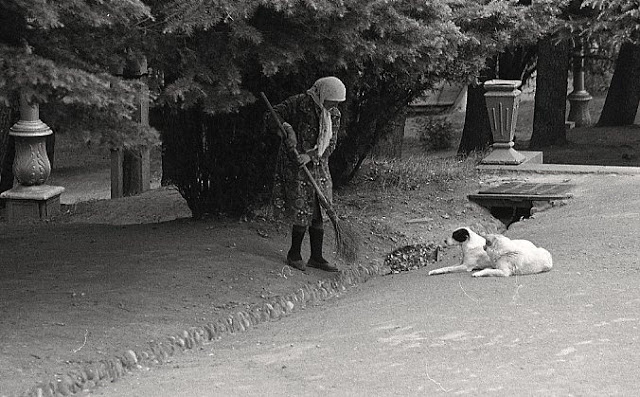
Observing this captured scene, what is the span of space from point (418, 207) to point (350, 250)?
9.34 ft

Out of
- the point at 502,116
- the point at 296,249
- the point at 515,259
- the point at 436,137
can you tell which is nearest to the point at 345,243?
the point at 296,249

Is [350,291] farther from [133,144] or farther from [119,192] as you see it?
[119,192]

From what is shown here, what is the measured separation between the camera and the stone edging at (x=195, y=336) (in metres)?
6.96

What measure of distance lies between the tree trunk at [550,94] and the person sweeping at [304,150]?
11.5 meters

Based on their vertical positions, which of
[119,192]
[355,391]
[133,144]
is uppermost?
[133,144]

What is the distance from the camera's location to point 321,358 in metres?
7.40

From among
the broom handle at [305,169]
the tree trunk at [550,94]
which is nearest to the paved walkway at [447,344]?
the broom handle at [305,169]

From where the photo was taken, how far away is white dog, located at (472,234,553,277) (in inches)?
368

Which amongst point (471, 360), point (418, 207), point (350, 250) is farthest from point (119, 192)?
point (471, 360)

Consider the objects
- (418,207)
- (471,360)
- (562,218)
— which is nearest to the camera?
(471,360)

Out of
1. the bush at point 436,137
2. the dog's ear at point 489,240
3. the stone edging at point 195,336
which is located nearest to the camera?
the stone edging at point 195,336

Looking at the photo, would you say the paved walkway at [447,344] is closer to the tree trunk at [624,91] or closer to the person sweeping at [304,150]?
the person sweeping at [304,150]

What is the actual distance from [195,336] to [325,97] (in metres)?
2.54

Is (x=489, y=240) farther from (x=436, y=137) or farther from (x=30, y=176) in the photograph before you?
(x=436, y=137)
